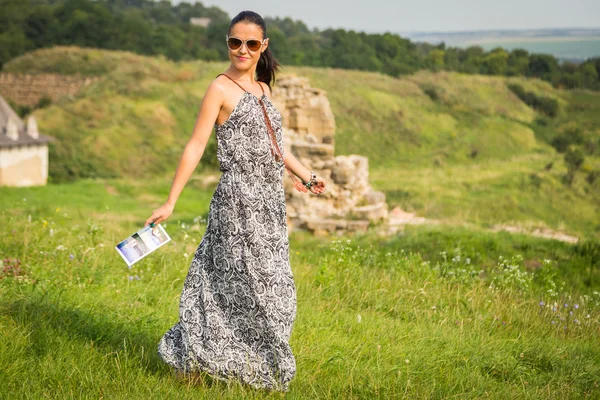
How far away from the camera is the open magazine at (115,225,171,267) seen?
370 cm

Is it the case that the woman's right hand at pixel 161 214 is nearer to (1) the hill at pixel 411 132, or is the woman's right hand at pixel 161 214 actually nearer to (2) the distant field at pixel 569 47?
(1) the hill at pixel 411 132

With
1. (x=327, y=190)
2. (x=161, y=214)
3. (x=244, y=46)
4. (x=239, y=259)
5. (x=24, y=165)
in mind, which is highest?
(x=244, y=46)

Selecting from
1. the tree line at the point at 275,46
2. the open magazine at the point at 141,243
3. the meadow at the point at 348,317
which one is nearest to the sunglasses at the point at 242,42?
the open magazine at the point at 141,243

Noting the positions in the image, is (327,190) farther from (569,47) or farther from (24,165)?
(569,47)

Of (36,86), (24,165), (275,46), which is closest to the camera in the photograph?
(24,165)

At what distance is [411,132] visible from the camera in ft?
A: 153

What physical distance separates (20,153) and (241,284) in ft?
87.0

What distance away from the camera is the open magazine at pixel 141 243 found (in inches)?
146

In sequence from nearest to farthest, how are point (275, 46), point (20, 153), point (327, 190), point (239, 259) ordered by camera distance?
1. point (239, 259)
2. point (327, 190)
3. point (20, 153)
4. point (275, 46)

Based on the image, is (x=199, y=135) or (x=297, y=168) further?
(x=297, y=168)

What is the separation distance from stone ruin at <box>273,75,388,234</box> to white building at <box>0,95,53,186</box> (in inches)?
533

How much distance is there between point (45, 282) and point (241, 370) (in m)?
2.17

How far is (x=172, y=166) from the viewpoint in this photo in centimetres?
3372

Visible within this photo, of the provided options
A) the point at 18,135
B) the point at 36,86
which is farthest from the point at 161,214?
the point at 36,86
